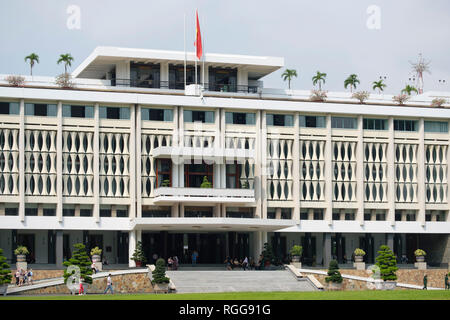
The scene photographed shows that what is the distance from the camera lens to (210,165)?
70500mm

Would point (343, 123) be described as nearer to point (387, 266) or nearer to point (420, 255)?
point (420, 255)

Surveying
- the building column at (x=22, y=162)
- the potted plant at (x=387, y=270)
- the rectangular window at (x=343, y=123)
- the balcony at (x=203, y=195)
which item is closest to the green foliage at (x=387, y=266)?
the potted plant at (x=387, y=270)

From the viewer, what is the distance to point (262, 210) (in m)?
71.9

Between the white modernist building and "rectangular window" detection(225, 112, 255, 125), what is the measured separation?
111mm

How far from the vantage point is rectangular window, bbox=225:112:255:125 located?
237ft

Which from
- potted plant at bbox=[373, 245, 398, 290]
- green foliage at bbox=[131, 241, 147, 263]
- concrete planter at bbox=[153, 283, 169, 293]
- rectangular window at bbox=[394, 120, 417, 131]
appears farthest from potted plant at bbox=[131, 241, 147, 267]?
rectangular window at bbox=[394, 120, 417, 131]

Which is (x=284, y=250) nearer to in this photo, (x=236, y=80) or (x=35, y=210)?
(x=236, y=80)

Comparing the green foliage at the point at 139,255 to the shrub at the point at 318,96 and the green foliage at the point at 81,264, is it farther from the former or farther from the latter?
the shrub at the point at 318,96

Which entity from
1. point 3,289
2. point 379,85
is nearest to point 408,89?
point 379,85

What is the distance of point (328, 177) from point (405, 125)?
920 cm

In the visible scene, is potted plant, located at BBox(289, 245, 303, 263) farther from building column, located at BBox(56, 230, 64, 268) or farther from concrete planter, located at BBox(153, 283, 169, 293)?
building column, located at BBox(56, 230, 64, 268)
